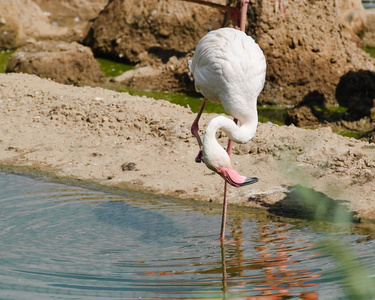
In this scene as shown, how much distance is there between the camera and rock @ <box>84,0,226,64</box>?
10.3 meters

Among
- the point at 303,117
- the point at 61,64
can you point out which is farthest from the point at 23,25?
the point at 303,117

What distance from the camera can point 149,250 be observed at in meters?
3.91

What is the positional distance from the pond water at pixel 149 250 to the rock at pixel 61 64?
13.3ft

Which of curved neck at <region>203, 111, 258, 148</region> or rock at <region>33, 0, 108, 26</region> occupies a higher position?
curved neck at <region>203, 111, 258, 148</region>

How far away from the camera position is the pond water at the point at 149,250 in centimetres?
320

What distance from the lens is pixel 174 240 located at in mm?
4109

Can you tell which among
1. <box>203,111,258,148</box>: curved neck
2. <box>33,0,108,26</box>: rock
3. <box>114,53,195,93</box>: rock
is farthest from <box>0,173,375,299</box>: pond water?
<box>33,0,108,26</box>: rock

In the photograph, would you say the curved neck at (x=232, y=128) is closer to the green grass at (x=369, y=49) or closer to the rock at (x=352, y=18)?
the rock at (x=352, y=18)

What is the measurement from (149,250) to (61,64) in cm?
579

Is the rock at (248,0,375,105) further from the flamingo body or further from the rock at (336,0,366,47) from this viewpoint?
the flamingo body

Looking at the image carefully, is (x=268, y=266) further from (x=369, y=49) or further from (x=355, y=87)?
(x=369, y=49)

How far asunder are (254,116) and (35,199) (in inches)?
74.4

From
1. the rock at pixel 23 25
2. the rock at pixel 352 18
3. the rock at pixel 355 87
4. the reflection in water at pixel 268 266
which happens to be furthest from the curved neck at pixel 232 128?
the rock at pixel 23 25

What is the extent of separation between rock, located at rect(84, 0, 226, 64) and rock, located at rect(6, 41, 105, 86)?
1.14 m
